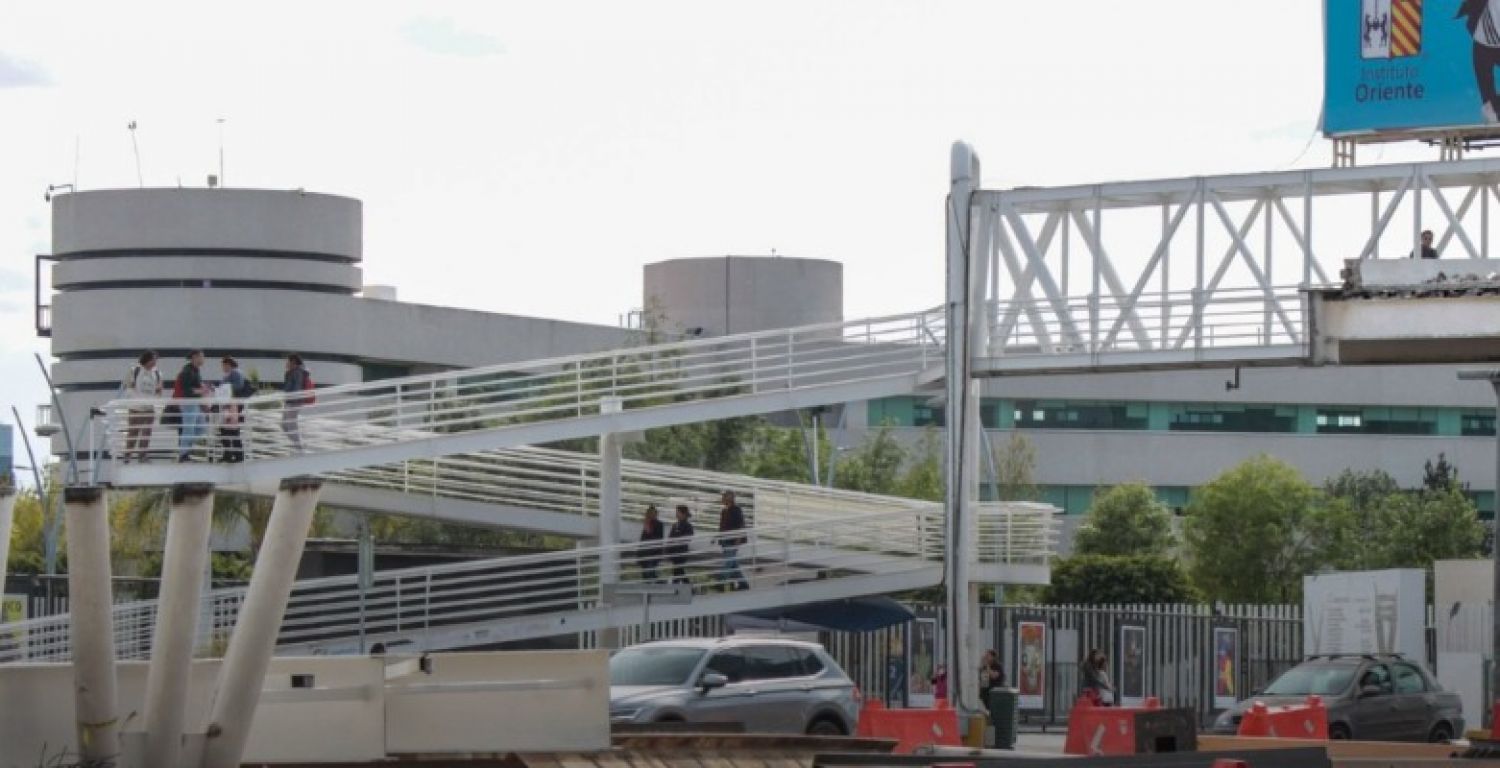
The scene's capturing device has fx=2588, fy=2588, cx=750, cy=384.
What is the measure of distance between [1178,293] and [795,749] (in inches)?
680

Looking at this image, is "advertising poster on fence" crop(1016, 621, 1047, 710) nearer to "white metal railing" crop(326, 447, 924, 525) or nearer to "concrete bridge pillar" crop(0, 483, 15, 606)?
"white metal railing" crop(326, 447, 924, 525)

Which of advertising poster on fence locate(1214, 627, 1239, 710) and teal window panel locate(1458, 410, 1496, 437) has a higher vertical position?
teal window panel locate(1458, 410, 1496, 437)

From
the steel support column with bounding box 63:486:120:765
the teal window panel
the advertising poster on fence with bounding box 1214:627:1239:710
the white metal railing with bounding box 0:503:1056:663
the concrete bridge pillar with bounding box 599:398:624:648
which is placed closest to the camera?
the steel support column with bounding box 63:486:120:765

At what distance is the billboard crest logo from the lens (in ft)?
119

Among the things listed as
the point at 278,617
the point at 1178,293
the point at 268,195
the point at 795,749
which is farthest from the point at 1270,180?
the point at 268,195

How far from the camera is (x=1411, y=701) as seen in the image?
110 ft

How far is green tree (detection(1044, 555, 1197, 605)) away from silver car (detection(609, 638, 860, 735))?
88.7 feet

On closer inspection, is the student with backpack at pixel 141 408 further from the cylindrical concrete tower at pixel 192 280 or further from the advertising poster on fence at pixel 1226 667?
the cylindrical concrete tower at pixel 192 280

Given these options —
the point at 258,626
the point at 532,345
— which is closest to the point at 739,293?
the point at 532,345

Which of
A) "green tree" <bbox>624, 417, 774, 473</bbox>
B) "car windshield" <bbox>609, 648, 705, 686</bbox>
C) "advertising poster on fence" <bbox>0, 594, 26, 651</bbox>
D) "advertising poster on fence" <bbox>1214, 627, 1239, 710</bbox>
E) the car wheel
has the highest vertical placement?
"green tree" <bbox>624, 417, 774, 473</bbox>

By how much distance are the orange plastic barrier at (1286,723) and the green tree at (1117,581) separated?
27.5 meters

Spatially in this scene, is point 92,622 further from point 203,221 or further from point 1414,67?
point 203,221

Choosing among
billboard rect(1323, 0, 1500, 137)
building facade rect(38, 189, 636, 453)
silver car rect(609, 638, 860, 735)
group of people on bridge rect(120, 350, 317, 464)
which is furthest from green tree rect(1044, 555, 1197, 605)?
building facade rect(38, 189, 636, 453)

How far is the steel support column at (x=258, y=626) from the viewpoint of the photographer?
13750 mm
